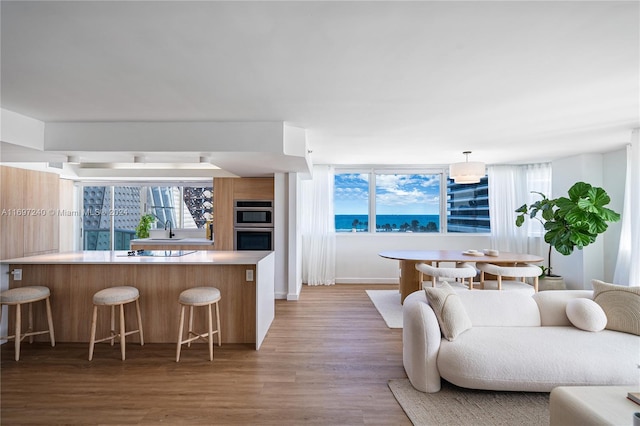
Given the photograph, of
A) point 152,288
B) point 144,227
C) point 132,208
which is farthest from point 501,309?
point 132,208

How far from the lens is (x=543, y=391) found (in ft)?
8.04

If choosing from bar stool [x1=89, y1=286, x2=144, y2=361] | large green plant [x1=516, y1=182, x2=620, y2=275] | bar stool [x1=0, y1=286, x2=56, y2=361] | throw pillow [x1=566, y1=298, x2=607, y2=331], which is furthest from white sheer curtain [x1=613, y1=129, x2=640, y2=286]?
bar stool [x1=0, y1=286, x2=56, y2=361]

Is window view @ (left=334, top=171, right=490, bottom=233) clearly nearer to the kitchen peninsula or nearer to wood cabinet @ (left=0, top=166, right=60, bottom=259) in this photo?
the kitchen peninsula

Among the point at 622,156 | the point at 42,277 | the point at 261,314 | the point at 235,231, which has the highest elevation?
the point at 622,156

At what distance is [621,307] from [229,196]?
5.31m

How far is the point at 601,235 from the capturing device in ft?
18.4

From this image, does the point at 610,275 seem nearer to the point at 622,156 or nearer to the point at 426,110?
the point at 622,156

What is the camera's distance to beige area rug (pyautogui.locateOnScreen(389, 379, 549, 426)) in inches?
87.7

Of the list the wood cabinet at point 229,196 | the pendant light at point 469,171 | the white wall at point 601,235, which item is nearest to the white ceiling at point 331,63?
the pendant light at point 469,171

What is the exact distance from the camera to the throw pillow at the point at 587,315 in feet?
9.04

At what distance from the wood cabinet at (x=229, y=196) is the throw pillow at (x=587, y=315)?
4.46 meters

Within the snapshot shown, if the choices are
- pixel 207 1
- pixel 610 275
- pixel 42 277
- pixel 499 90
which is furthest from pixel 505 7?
pixel 610 275

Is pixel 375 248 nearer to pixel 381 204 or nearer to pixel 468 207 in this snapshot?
pixel 381 204

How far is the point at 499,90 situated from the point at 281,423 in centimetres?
307
